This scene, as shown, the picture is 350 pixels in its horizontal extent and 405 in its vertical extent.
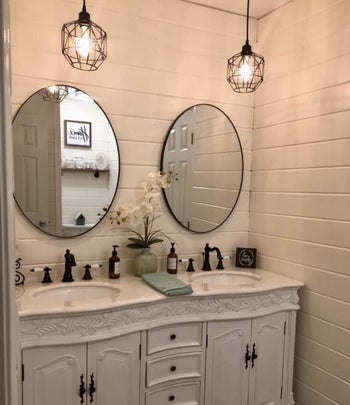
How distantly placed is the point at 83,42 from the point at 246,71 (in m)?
0.89

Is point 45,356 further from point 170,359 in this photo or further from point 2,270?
point 2,270

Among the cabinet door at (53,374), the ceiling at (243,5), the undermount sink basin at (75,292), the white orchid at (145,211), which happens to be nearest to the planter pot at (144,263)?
the white orchid at (145,211)

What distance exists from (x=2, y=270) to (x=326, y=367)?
6.54 feet

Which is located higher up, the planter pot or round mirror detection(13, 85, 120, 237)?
round mirror detection(13, 85, 120, 237)

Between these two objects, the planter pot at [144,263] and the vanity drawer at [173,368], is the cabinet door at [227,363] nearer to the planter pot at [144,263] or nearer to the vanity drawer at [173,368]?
the vanity drawer at [173,368]

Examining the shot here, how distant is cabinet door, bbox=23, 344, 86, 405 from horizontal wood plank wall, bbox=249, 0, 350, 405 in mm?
1332

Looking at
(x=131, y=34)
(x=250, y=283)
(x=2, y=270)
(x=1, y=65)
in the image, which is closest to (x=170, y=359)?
(x=250, y=283)

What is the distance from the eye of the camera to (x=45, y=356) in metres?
1.56

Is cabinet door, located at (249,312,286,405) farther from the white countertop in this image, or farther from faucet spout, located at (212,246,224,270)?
faucet spout, located at (212,246,224,270)

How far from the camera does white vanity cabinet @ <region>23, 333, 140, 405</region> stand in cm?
154

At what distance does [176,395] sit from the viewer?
185 cm

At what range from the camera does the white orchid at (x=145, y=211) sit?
6.97ft

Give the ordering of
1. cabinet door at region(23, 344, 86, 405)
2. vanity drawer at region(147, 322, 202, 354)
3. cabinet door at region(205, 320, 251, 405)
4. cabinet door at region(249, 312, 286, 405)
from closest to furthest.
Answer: cabinet door at region(23, 344, 86, 405)
vanity drawer at region(147, 322, 202, 354)
cabinet door at region(205, 320, 251, 405)
cabinet door at region(249, 312, 286, 405)

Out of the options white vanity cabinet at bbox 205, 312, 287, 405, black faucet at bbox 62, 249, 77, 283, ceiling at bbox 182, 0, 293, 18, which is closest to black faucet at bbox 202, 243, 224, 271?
white vanity cabinet at bbox 205, 312, 287, 405
